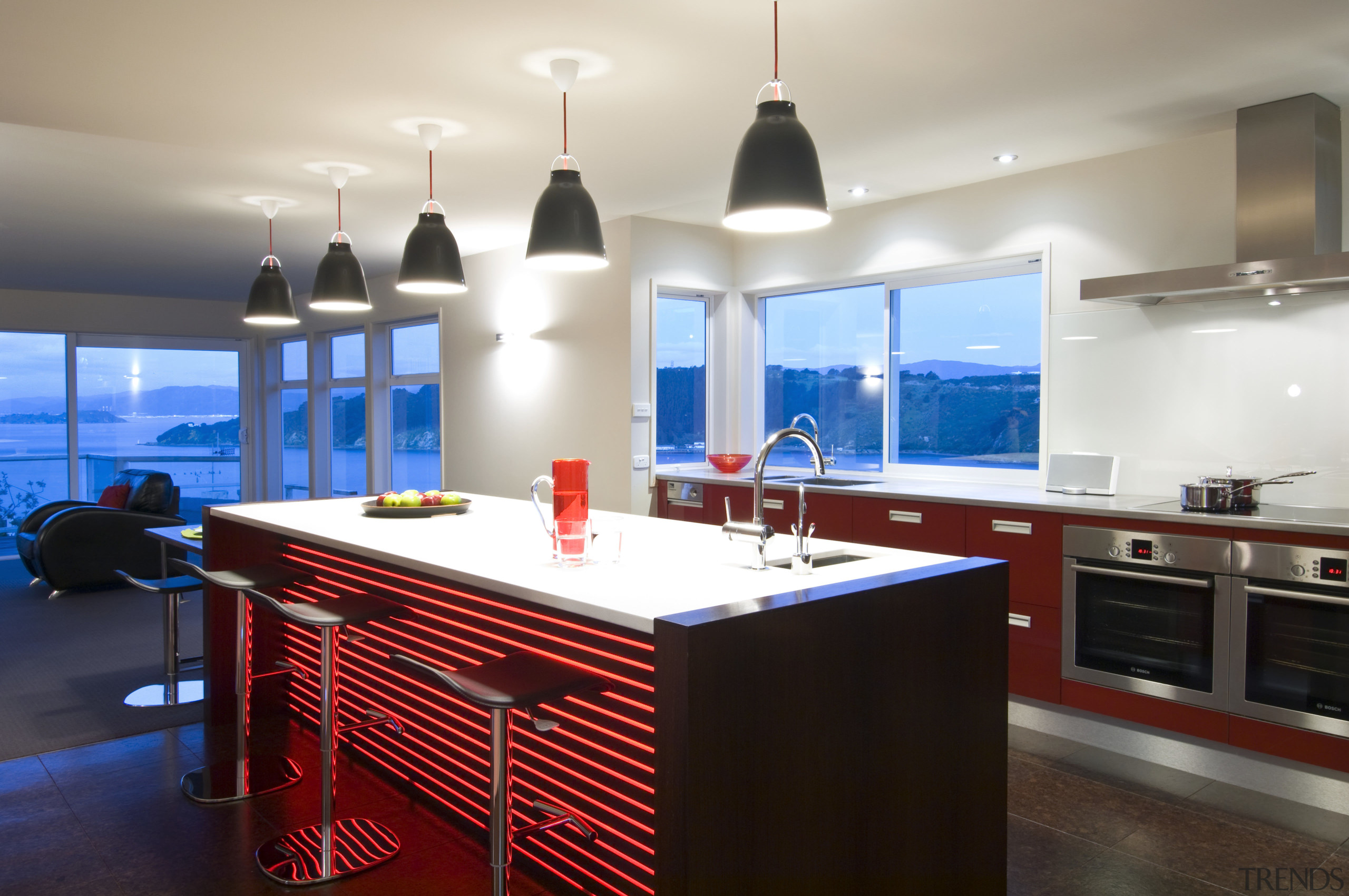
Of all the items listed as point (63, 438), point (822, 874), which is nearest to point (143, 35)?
point (822, 874)

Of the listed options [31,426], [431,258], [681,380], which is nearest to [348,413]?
[31,426]

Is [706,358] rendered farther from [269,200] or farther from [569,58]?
[569,58]

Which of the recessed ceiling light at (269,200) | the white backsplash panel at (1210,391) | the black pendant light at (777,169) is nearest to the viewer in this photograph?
the black pendant light at (777,169)

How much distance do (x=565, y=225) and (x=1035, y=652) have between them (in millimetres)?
2621

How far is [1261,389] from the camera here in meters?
3.64

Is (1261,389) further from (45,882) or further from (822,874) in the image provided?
(45,882)

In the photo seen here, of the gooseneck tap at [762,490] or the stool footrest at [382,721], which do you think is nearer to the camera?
the gooseneck tap at [762,490]

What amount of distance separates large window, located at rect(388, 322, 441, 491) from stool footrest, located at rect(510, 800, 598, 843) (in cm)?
532

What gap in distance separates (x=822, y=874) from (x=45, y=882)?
218cm

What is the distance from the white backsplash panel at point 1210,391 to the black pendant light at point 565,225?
2571mm

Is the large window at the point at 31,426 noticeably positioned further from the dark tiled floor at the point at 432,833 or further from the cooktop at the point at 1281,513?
the cooktop at the point at 1281,513

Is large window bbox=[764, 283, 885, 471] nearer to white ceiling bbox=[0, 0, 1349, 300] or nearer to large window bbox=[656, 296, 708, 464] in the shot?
large window bbox=[656, 296, 708, 464]

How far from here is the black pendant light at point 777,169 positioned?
2.06 m

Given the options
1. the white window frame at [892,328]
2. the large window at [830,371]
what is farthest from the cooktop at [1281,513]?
the large window at [830,371]
